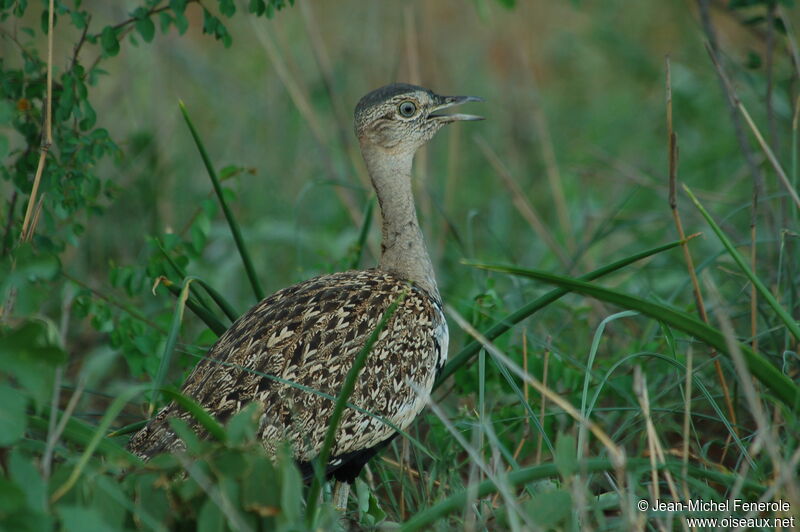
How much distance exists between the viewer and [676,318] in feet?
7.92

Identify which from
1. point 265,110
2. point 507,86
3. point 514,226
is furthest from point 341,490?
point 507,86

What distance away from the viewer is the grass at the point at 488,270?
2258mm

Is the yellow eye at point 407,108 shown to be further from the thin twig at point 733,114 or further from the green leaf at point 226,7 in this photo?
the thin twig at point 733,114

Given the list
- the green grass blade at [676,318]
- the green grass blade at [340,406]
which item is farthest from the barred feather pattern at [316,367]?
the green grass blade at [676,318]

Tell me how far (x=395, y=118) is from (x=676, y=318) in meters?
1.93

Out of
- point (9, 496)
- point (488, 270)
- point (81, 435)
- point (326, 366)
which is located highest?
point (9, 496)

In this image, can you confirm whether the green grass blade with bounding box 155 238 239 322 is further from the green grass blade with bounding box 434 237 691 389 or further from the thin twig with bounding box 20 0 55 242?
the green grass blade with bounding box 434 237 691 389

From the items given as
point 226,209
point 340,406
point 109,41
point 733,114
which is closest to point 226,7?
point 109,41

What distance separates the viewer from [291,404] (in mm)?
3004

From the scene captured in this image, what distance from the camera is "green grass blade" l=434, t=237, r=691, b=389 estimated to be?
266 centimetres

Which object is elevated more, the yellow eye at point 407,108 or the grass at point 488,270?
the yellow eye at point 407,108

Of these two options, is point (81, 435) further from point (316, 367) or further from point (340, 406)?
point (316, 367)

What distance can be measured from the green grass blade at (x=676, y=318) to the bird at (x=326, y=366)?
1.94 ft

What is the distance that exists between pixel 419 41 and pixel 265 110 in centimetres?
131
